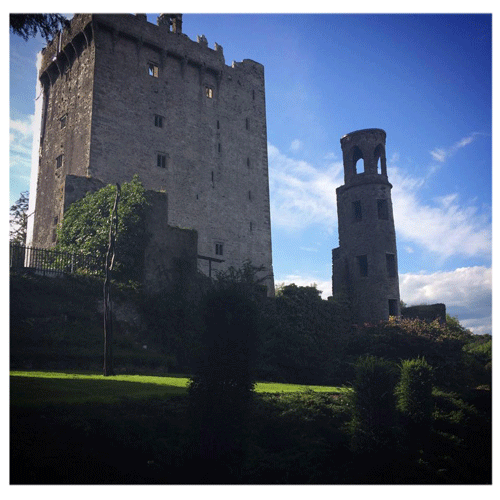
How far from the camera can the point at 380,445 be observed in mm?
11156

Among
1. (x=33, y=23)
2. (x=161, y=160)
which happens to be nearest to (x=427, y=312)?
(x=161, y=160)

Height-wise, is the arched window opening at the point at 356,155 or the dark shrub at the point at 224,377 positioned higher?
the arched window opening at the point at 356,155

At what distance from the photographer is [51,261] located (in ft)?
60.6

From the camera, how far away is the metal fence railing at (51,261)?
17312 mm

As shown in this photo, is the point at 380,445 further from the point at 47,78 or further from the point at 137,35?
the point at 47,78

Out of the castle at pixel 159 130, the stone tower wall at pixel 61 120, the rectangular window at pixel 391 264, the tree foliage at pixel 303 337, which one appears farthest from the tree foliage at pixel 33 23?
the rectangular window at pixel 391 264

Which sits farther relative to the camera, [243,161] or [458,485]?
[243,161]

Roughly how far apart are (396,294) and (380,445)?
20.1 meters

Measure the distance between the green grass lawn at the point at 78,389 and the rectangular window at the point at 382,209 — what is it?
21947mm

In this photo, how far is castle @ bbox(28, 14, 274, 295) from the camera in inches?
1155

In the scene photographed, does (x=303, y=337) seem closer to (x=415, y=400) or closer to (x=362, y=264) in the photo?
(x=415, y=400)

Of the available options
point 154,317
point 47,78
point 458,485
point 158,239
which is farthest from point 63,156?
point 458,485

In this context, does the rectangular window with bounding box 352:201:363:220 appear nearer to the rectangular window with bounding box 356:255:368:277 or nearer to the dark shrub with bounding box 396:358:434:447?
the rectangular window with bounding box 356:255:368:277

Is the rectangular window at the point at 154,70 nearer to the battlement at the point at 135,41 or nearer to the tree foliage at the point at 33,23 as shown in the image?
the battlement at the point at 135,41
